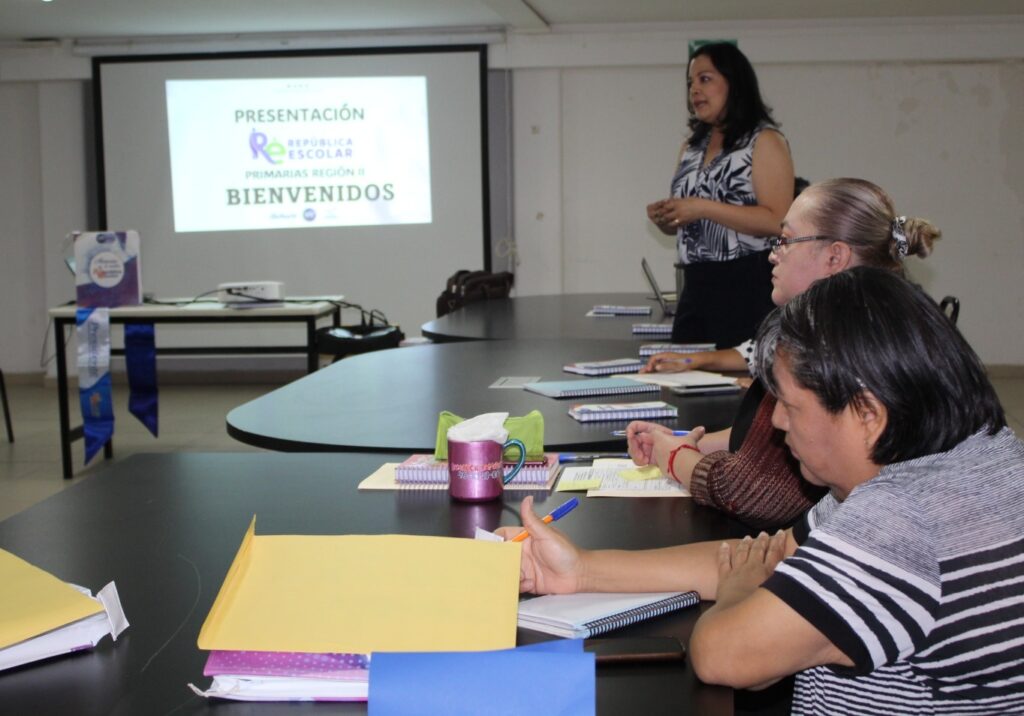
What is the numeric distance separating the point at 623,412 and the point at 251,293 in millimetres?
3522

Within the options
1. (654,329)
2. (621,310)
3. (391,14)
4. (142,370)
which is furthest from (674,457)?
(391,14)

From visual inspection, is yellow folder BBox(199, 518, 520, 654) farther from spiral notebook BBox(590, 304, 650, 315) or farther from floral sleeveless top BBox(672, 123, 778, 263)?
spiral notebook BBox(590, 304, 650, 315)

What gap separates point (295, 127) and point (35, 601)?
6644 mm

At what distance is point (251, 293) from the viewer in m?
5.26

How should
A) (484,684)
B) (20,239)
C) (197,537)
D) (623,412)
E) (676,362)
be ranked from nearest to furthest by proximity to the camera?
1. (484,684)
2. (197,537)
3. (623,412)
4. (676,362)
5. (20,239)

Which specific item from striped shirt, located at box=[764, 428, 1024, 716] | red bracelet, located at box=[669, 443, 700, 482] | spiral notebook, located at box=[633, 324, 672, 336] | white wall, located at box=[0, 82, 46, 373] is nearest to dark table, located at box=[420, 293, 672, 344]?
spiral notebook, located at box=[633, 324, 672, 336]

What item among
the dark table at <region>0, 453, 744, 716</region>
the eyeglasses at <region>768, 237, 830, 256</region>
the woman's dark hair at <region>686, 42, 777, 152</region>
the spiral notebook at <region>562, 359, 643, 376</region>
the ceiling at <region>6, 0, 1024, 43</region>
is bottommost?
the dark table at <region>0, 453, 744, 716</region>

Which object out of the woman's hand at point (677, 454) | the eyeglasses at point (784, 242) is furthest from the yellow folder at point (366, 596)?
the eyeglasses at point (784, 242)

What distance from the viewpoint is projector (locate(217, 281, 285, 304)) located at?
5242 millimetres

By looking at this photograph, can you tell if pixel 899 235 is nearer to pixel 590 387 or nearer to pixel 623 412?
pixel 623 412

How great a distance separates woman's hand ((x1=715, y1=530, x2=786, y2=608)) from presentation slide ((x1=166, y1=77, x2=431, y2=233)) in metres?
6.34

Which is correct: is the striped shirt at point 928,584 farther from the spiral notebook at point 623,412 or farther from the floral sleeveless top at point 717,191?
the floral sleeveless top at point 717,191

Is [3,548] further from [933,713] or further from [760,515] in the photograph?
[933,713]

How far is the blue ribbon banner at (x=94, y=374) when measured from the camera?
4.85 m
